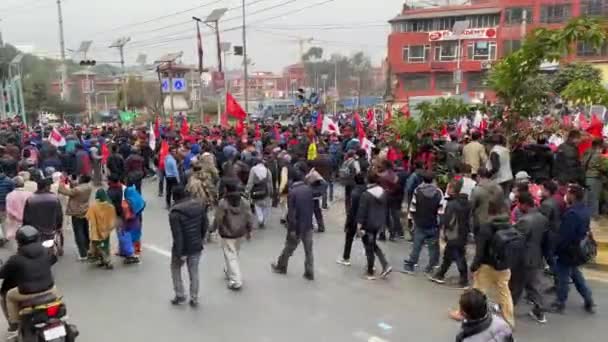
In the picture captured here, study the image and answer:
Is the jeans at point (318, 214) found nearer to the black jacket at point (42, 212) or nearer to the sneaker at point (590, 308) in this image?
the black jacket at point (42, 212)

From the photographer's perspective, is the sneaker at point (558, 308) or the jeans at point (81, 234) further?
the jeans at point (81, 234)

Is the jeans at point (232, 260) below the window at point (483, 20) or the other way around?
below

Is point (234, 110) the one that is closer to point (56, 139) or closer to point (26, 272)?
point (56, 139)

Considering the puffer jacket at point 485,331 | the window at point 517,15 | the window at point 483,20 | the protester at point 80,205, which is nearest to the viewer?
the puffer jacket at point 485,331

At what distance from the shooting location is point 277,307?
292 inches

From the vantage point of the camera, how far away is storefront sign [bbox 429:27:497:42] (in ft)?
177

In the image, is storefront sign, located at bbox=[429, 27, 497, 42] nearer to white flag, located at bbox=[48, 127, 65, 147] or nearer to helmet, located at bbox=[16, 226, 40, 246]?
white flag, located at bbox=[48, 127, 65, 147]

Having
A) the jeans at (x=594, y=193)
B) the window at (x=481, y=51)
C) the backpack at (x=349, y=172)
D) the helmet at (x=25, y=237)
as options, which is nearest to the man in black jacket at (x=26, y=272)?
the helmet at (x=25, y=237)

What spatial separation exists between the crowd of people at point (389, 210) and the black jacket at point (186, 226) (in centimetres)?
1

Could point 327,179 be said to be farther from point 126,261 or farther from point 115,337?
point 115,337

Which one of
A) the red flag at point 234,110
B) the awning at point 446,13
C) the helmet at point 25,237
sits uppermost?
the awning at point 446,13

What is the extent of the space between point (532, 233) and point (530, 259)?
31 cm

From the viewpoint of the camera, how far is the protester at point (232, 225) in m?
7.89

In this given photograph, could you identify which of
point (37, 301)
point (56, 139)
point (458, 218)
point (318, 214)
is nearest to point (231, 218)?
point (37, 301)
